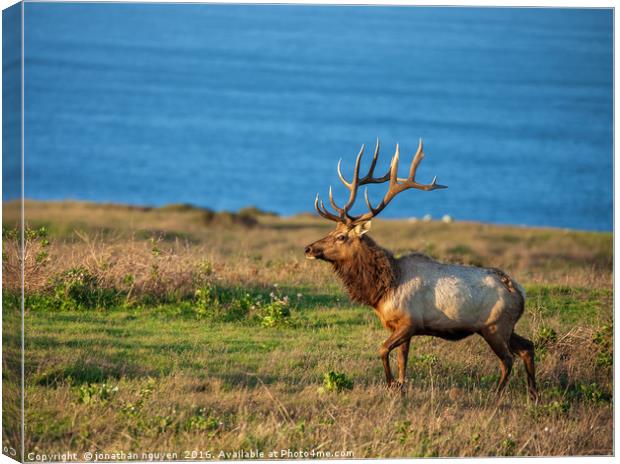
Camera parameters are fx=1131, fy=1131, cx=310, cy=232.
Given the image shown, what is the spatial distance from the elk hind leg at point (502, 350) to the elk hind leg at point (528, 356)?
4.4 inches

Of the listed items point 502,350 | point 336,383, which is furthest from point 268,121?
→ point 502,350

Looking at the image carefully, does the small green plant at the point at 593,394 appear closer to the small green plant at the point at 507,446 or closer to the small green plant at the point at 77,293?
the small green plant at the point at 507,446

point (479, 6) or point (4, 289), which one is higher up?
point (479, 6)

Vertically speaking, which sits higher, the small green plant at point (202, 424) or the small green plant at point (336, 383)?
the small green plant at point (336, 383)

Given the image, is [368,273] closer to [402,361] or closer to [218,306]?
[402,361]

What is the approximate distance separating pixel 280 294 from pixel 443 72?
66.1 metres

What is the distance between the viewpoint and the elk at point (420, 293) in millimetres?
9945

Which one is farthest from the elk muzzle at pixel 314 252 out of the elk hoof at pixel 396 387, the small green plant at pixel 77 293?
the small green plant at pixel 77 293

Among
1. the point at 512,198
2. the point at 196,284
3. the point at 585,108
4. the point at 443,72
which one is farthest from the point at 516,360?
the point at 443,72

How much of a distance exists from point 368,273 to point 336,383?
Answer: 3.43 ft

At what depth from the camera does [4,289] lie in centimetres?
968

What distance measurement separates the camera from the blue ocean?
60531 millimetres

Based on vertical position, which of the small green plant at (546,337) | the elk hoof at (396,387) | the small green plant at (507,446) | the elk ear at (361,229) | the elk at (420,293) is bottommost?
the small green plant at (507,446)

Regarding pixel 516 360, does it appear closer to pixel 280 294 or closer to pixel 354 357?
pixel 354 357
